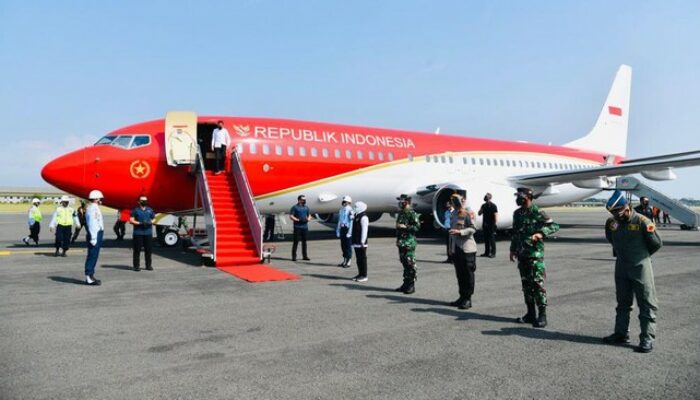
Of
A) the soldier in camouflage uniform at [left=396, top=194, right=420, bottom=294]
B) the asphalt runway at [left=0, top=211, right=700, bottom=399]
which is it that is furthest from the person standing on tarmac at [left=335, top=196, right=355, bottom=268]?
the soldier in camouflage uniform at [left=396, top=194, right=420, bottom=294]

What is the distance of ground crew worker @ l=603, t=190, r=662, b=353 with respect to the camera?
198 inches

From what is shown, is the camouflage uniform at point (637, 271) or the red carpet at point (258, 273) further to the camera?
the red carpet at point (258, 273)

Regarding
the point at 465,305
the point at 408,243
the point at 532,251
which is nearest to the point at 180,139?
the point at 408,243

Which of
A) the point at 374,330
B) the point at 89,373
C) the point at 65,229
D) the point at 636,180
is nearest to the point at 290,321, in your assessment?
the point at 374,330

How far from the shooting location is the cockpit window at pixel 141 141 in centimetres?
1334

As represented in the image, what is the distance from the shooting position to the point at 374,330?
5820mm

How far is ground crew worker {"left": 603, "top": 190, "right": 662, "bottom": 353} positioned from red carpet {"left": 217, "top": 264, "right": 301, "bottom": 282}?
6.04 metres

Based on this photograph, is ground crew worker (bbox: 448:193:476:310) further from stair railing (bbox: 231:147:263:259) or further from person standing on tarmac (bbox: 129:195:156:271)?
person standing on tarmac (bbox: 129:195:156:271)

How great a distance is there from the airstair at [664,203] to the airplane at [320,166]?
6388mm

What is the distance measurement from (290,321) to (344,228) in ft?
17.8

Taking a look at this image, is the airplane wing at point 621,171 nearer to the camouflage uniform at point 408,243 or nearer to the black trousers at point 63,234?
the camouflage uniform at point 408,243

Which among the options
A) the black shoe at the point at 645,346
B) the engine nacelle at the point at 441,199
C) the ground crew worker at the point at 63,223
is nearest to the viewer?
the black shoe at the point at 645,346

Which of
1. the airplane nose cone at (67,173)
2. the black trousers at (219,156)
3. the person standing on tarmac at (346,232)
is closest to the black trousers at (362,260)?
the person standing on tarmac at (346,232)

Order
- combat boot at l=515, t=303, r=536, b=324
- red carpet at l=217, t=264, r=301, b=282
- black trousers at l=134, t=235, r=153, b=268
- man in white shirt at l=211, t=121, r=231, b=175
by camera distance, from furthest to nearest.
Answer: man in white shirt at l=211, t=121, r=231, b=175 < black trousers at l=134, t=235, r=153, b=268 < red carpet at l=217, t=264, r=301, b=282 < combat boot at l=515, t=303, r=536, b=324
